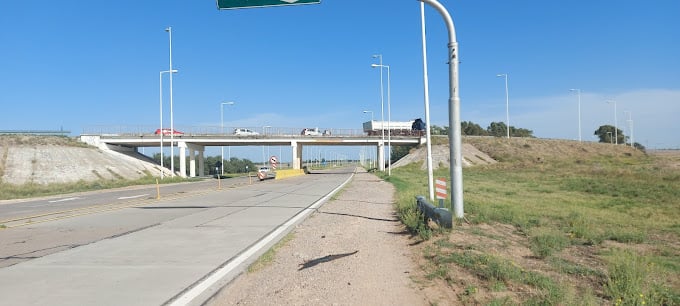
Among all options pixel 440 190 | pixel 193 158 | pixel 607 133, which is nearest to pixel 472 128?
pixel 607 133

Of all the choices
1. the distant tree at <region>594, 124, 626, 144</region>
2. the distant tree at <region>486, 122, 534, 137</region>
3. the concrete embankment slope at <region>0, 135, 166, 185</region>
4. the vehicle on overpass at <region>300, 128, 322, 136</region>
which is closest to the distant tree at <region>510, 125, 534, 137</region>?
the distant tree at <region>486, 122, 534, 137</region>

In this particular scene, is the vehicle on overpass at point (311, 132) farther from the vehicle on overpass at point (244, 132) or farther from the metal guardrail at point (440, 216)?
the metal guardrail at point (440, 216)

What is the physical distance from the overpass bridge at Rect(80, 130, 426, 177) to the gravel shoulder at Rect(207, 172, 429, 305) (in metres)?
54.0

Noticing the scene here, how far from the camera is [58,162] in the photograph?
54844mm

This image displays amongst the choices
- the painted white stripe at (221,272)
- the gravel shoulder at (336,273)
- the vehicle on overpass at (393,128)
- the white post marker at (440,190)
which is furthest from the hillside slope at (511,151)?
the gravel shoulder at (336,273)

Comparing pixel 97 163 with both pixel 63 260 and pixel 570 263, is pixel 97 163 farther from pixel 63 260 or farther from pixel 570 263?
pixel 570 263

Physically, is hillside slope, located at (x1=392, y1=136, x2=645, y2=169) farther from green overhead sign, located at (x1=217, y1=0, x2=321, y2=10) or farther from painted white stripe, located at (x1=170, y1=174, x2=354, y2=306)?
Answer: green overhead sign, located at (x1=217, y1=0, x2=321, y2=10)

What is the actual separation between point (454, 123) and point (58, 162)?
53539mm

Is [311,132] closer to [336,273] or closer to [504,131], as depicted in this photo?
[336,273]

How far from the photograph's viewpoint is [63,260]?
29.7 feet

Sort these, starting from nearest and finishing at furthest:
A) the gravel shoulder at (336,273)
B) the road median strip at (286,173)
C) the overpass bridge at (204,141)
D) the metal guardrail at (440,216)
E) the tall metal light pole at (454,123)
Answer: the gravel shoulder at (336,273) → the metal guardrail at (440,216) → the tall metal light pole at (454,123) → the road median strip at (286,173) → the overpass bridge at (204,141)

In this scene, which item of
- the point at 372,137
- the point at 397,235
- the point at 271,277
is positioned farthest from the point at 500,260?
the point at 372,137

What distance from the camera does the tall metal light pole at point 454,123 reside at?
1223 centimetres

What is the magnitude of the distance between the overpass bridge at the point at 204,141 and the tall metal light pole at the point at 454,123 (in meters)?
53.7
